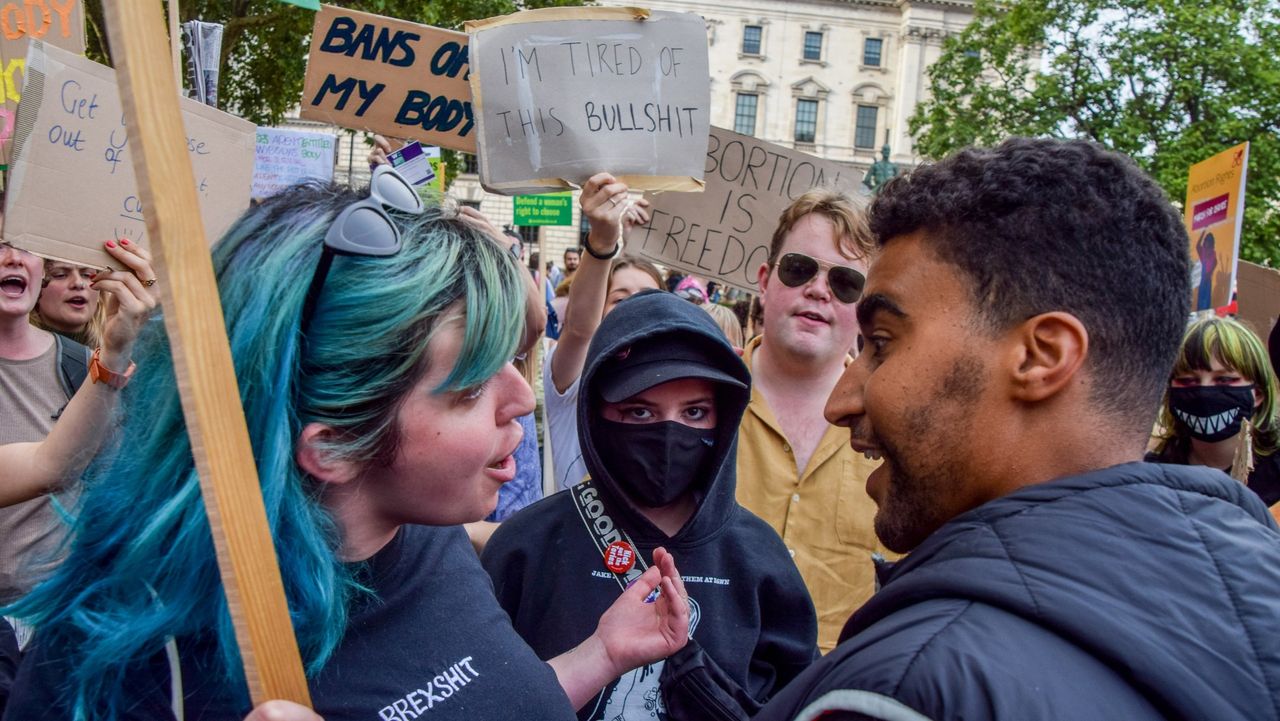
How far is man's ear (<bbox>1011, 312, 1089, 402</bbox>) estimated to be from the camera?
51.8 inches

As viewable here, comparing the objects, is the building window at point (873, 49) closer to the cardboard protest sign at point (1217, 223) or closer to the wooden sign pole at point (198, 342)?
the cardboard protest sign at point (1217, 223)

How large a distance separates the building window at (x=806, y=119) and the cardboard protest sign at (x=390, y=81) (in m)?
55.6

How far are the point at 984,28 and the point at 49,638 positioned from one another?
34.6m

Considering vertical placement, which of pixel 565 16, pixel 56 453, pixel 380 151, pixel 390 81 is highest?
pixel 565 16

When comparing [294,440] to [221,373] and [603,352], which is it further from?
[603,352]

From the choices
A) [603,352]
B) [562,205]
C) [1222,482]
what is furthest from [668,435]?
[562,205]

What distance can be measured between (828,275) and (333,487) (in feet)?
6.21

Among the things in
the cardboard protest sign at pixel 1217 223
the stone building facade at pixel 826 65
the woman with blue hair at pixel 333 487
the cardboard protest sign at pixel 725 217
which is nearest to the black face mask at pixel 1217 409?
the cardboard protest sign at pixel 725 217

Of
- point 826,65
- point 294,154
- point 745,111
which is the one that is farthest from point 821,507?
point 826,65

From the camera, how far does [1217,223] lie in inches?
285

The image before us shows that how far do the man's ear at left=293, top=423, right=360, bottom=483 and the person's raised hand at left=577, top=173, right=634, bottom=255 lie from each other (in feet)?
6.40

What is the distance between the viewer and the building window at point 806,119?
→ 57906 millimetres

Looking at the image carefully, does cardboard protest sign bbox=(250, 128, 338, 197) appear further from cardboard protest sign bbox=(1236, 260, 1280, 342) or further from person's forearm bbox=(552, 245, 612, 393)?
cardboard protest sign bbox=(1236, 260, 1280, 342)

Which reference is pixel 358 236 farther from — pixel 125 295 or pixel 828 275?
pixel 828 275
